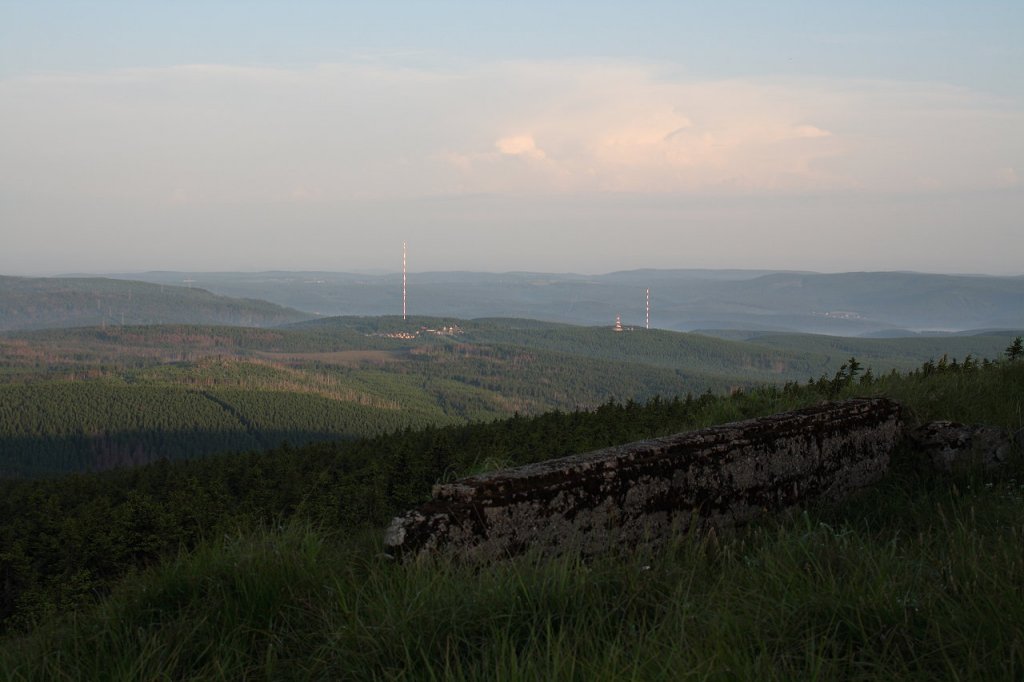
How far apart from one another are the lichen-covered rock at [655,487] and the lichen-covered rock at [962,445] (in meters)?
0.51

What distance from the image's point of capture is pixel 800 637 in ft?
14.2

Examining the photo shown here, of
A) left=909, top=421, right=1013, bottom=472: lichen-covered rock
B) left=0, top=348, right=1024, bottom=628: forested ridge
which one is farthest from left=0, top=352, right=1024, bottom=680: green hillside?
left=909, top=421, right=1013, bottom=472: lichen-covered rock

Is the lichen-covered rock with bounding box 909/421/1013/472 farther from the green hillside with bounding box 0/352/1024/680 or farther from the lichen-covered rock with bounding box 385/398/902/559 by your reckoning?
the green hillside with bounding box 0/352/1024/680

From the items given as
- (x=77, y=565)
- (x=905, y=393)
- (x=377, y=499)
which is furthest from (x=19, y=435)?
(x=905, y=393)

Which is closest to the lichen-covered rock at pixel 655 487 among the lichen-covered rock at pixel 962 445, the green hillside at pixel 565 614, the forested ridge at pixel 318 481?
the green hillside at pixel 565 614

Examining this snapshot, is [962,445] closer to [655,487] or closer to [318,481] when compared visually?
[655,487]

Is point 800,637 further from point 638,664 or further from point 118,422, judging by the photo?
point 118,422

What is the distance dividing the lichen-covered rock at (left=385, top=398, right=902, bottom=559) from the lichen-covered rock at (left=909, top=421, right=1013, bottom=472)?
0.51m

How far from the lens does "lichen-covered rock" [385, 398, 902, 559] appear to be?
6012 millimetres

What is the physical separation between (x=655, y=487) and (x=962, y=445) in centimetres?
457

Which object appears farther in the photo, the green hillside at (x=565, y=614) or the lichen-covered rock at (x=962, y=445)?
the lichen-covered rock at (x=962, y=445)

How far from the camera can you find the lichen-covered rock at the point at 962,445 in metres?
9.16

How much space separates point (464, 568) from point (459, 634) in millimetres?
1058

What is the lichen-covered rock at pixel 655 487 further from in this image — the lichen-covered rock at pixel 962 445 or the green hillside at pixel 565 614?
the lichen-covered rock at pixel 962 445
